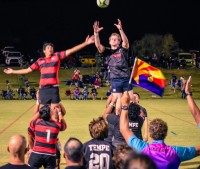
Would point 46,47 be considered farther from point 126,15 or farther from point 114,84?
point 126,15

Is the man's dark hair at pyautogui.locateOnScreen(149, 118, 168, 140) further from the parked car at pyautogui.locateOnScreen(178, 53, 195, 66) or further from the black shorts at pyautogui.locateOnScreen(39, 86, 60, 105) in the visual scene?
the parked car at pyautogui.locateOnScreen(178, 53, 195, 66)

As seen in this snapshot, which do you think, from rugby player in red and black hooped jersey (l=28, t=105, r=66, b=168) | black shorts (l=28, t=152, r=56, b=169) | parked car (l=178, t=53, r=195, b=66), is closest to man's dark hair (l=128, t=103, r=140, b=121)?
rugby player in red and black hooped jersey (l=28, t=105, r=66, b=168)

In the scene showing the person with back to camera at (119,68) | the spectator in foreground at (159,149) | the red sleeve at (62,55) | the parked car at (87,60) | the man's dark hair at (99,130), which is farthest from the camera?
the parked car at (87,60)

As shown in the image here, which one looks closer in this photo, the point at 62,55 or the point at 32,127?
the point at 32,127

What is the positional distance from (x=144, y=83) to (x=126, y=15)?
7147 cm

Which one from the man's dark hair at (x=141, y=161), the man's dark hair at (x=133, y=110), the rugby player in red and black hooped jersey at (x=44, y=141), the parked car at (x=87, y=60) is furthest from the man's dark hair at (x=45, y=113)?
the parked car at (x=87, y=60)

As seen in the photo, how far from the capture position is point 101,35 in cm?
7519

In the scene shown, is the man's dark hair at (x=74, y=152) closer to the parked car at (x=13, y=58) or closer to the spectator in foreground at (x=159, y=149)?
the spectator in foreground at (x=159, y=149)

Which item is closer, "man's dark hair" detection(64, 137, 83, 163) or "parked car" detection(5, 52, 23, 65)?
"man's dark hair" detection(64, 137, 83, 163)

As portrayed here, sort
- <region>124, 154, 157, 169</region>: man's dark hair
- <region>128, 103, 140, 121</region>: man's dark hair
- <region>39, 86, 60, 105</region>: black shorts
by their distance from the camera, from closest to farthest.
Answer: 1. <region>124, 154, 157, 169</region>: man's dark hair
2. <region>128, 103, 140, 121</region>: man's dark hair
3. <region>39, 86, 60, 105</region>: black shorts

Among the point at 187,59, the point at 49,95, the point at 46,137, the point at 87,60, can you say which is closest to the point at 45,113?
the point at 46,137

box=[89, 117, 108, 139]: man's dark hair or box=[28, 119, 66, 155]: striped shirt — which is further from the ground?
box=[89, 117, 108, 139]: man's dark hair

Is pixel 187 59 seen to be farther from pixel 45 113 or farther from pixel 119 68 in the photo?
pixel 45 113

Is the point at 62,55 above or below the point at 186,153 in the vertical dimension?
above
